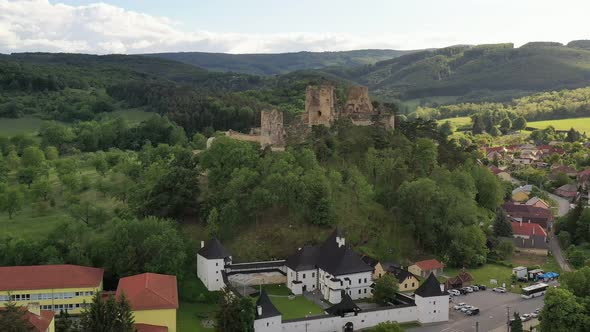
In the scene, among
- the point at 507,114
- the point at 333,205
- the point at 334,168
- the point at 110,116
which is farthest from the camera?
the point at 507,114

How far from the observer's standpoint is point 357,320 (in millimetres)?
42125

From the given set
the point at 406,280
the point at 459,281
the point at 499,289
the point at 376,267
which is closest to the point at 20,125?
the point at 376,267

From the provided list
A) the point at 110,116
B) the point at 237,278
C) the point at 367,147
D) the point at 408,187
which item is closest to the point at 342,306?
the point at 237,278

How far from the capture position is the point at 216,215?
173 ft

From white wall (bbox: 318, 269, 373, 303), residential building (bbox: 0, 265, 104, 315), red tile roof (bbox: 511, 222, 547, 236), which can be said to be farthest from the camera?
red tile roof (bbox: 511, 222, 547, 236)

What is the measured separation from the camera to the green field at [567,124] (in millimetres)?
149275

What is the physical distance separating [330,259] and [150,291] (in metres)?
14.9

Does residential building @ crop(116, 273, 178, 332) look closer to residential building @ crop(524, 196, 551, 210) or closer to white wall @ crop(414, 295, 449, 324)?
white wall @ crop(414, 295, 449, 324)

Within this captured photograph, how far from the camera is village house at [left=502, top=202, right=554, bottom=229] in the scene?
7231cm

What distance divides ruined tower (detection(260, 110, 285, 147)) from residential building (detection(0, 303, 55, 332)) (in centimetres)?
3296

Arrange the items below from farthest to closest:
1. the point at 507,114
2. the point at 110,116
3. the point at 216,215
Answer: the point at 507,114, the point at 110,116, the point at 216,215

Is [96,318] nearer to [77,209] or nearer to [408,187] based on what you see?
[77,209]

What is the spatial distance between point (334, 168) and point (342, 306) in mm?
23883

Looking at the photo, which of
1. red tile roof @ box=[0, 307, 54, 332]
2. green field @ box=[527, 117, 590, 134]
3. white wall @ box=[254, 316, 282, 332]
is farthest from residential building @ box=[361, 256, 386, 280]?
green field @ box=[527, 117, 590, 134]
